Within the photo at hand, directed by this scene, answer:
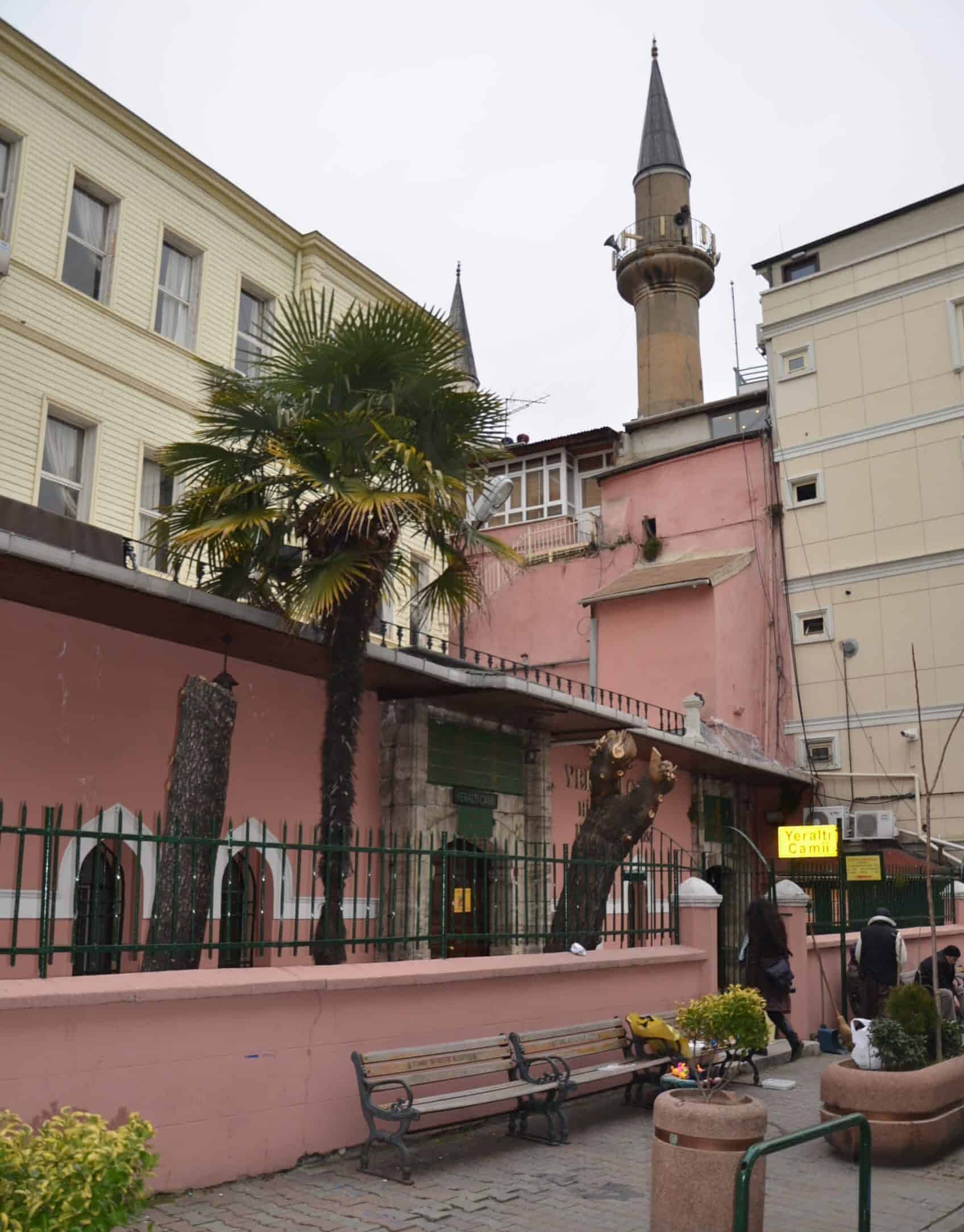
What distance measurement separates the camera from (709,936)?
11.8m

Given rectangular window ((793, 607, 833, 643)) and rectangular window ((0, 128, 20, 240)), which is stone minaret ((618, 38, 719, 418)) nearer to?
rectangular window ((793, 607, 833, 643))

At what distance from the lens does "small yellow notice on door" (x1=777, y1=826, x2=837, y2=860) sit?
Answer: 18.5m

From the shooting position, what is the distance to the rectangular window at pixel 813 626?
2502 centimetres

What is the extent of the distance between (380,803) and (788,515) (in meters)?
14.4

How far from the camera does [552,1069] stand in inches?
352

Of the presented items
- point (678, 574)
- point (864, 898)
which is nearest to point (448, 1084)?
point (864, 898)

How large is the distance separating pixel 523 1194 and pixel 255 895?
18.1ft

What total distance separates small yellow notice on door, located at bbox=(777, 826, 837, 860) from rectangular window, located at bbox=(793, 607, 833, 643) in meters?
6.97

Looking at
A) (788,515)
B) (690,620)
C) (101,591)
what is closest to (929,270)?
(788,515)

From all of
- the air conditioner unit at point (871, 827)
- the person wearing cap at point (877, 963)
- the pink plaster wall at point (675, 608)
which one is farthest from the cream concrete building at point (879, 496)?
the person wearing cap at point (877, 963)

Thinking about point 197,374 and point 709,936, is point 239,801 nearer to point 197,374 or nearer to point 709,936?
point 709,936

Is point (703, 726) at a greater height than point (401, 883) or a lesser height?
greater

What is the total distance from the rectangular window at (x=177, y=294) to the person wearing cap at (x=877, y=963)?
12.4 metres

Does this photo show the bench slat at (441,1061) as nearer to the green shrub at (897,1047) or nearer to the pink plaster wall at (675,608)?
the green shrub at (897,1047)
